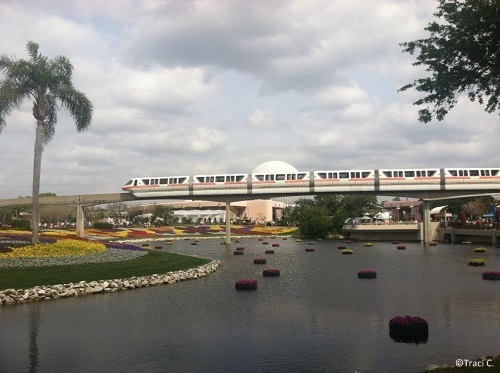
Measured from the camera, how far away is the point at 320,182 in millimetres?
74250

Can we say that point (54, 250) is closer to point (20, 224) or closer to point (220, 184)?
point (220, 184)

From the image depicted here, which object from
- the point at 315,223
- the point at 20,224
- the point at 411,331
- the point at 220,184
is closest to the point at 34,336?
the point at 411,331

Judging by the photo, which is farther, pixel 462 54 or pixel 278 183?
pixel 278 183

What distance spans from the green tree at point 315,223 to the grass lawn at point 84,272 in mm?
62824

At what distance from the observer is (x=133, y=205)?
191875 mm

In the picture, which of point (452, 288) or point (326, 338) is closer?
point (326, 338)

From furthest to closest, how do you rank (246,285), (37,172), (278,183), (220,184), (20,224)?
(20,224)
(220,184)
(278,183)
(37,172)
(246,285)

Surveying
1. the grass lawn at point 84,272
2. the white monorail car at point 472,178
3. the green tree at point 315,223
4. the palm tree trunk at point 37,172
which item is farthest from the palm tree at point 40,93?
the green tree at point 315,223

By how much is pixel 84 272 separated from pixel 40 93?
59.4 ft

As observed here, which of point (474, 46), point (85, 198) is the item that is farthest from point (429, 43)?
point (85, 198)

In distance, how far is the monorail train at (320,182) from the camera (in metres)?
71.1

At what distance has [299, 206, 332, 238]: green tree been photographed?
97500mm

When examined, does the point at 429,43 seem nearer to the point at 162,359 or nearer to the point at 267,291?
the point at 162,359

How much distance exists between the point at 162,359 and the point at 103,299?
11785 mm
